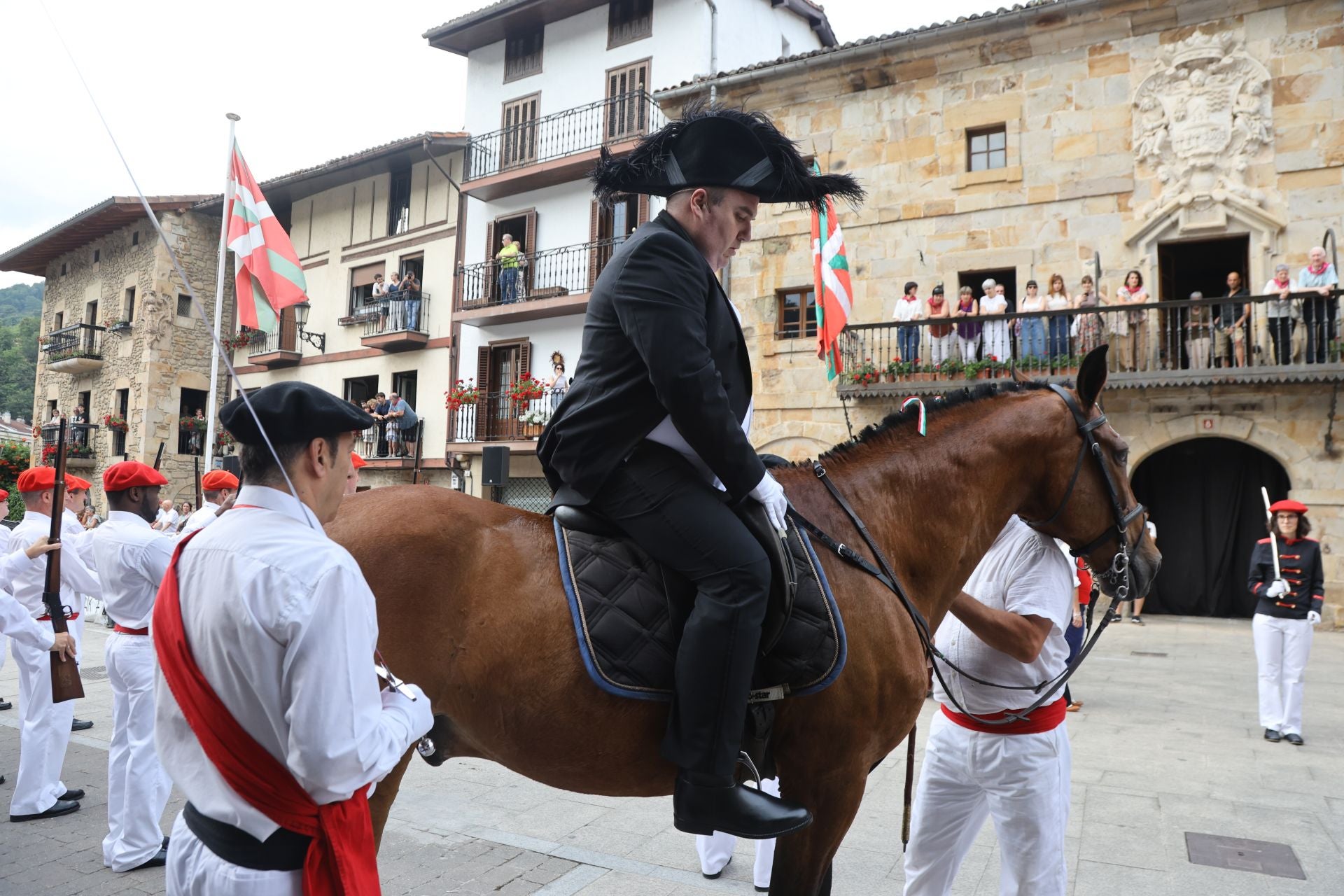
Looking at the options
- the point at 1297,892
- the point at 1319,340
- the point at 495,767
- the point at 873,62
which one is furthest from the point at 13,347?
the point at 1319,340

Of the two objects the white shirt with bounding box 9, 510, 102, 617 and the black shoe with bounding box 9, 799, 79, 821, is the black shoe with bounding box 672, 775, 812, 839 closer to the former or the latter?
the black shoe with bounding box 9, 799, 79, 821

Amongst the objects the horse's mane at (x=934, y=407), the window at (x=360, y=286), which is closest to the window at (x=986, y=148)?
the horse's mane at (x=934, y=407)

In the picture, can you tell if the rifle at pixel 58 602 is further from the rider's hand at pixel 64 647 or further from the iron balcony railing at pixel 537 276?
the iron balcony railing at pixel 537 276

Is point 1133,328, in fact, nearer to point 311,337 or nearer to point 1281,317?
point 1281,317

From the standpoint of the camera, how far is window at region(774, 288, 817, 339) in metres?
18.1

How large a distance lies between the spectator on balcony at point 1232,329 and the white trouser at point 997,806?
45.0 feet

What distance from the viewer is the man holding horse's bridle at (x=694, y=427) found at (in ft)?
7.84

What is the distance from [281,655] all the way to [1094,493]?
2.80 m

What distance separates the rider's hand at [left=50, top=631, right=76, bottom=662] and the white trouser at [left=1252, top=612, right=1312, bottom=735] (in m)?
8.81

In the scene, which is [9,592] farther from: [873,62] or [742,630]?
[873,62]

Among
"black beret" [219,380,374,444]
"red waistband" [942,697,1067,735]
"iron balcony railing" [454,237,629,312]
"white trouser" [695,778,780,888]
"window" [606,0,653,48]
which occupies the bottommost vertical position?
"white trouser" [695,778,780,888]

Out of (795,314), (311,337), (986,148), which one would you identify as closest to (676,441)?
(795,314)

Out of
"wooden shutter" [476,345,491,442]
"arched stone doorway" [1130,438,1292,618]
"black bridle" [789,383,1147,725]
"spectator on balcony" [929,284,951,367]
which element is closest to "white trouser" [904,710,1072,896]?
"black bridle" [789,383,1147,725]

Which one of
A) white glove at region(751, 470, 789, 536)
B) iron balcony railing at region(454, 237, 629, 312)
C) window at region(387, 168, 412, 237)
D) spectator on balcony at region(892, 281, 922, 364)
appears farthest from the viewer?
window at region(387, 168, 412, 237)
